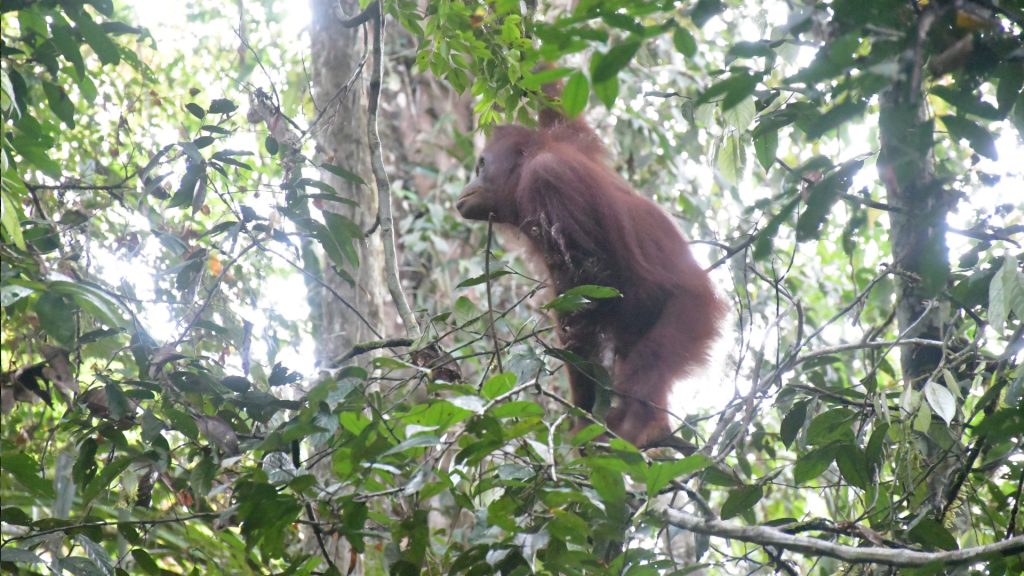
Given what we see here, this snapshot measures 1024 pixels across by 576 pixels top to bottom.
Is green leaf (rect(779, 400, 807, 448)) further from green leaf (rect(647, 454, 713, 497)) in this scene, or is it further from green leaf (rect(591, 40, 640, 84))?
green leaf (rect(591, 40, 640, 84))

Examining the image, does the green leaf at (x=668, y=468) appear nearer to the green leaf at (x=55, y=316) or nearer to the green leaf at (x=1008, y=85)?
the green leaf at (x=1008, y=85)

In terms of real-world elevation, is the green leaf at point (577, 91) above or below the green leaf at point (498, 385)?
above

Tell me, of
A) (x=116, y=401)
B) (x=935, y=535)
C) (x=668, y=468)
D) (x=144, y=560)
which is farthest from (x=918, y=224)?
(x=144, y=560)

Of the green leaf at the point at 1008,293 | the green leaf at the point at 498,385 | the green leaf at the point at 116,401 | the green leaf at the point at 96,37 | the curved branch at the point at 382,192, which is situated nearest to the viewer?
the green leaf at the point at 498,385

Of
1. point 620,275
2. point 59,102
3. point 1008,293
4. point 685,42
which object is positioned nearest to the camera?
point 685,42

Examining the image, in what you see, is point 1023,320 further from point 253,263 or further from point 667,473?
point 253,263

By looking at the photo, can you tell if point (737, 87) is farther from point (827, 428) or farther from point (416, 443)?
point (827, 428)

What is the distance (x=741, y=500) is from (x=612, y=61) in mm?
1196

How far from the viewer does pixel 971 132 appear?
1.64 meters

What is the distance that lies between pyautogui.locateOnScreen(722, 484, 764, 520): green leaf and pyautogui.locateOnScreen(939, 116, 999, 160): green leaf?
90 centimetres

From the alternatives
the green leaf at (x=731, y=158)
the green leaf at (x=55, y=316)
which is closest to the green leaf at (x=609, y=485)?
the green leaf at (x=55, y=316)

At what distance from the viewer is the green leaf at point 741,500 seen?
212cm

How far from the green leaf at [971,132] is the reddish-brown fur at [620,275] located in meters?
1.88

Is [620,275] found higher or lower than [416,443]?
higher
